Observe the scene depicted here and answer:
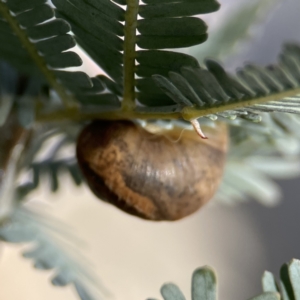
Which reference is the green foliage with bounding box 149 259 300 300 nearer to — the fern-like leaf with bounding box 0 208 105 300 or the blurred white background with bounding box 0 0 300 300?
the fern-like leaf with bounding box 0 208 105 300

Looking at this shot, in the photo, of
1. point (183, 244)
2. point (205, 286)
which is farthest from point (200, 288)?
point (183, 244)

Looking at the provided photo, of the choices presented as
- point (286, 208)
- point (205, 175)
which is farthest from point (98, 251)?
point (205, 175)

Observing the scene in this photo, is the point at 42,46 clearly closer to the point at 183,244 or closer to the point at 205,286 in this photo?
the point at 205,286

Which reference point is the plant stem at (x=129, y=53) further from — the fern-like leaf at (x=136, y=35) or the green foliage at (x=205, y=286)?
the green foliage at (x=205, y=286)

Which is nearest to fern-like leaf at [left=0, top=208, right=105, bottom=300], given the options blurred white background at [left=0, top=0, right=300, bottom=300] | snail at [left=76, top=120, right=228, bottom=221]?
snail at [left=76, top=120, right=228, bottom=221]

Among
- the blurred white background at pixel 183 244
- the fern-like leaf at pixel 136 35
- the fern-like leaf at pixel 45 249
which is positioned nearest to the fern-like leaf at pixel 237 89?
the fern-like leaf at pixel 136 35

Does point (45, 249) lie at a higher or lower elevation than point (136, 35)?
lower
